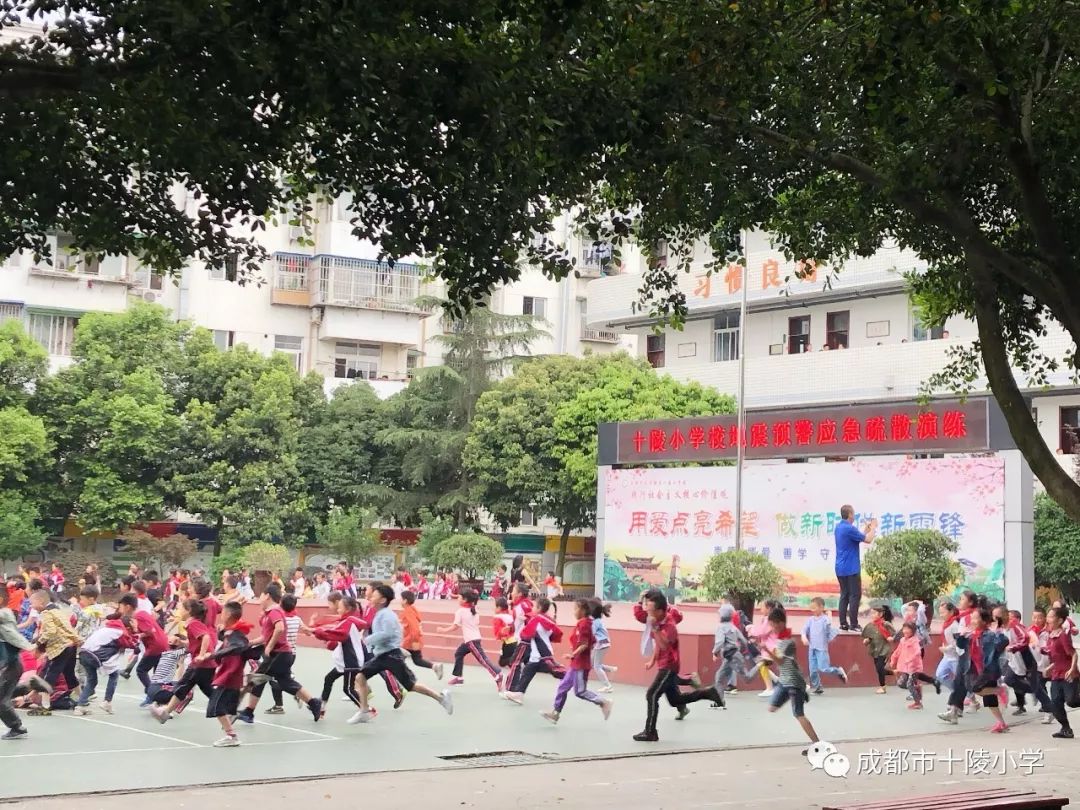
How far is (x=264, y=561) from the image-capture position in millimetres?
42594

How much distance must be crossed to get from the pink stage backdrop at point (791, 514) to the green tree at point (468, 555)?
4.99 meters

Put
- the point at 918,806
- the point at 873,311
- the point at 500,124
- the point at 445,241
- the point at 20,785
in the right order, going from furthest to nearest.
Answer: the point at 873,311
the point at 20,785
the point at 445,241
the point at 500,124
the point at 918,806

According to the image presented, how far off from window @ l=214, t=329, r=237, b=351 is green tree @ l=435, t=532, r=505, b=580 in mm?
17162

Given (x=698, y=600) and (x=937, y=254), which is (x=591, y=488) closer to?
(x=698, y=600)

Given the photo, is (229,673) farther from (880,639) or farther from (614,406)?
(614,406)

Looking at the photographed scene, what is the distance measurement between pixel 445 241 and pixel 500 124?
1225 mm

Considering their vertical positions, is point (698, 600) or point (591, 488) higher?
point (591, 488)

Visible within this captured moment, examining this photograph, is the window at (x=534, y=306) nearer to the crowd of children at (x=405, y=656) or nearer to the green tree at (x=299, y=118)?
the crowd of children at (x=405, y=656)

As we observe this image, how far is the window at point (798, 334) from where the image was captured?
4412 centimetres

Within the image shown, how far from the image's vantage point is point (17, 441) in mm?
42281

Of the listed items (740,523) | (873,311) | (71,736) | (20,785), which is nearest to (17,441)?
(740,523)

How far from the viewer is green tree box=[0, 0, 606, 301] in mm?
7723

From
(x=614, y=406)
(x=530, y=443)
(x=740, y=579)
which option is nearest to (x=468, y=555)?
(x=530, y=443)

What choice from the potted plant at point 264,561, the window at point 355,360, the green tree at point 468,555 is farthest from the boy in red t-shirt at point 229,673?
the window at point 355,360
